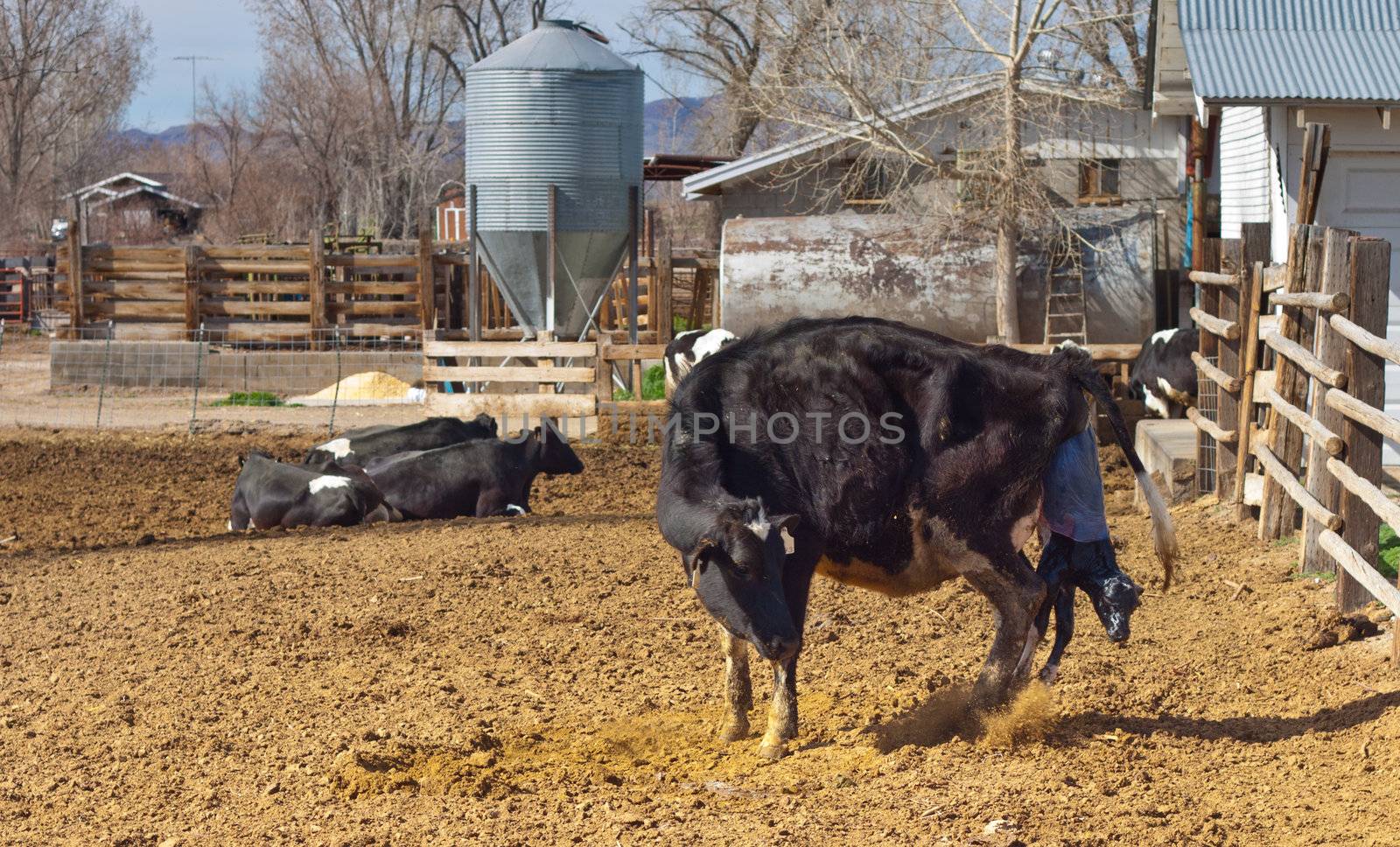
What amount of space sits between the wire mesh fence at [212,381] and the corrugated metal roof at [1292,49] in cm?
1074

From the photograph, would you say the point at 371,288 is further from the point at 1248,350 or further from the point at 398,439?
the point at 1248,350

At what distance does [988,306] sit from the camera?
18.6 meters

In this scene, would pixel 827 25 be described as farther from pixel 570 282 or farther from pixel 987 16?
pixel 570 282

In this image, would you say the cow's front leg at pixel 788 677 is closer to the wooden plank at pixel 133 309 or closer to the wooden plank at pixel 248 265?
the wooden plank at pixel 248 265

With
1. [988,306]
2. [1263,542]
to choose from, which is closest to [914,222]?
[988,306]

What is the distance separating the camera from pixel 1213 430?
10.1 m

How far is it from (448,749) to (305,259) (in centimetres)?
2244

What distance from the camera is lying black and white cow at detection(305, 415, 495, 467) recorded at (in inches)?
512

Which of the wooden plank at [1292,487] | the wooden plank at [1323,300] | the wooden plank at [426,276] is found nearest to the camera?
the wooden plank at [1292,487]

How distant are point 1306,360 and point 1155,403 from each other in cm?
815

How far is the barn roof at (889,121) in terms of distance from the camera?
19.9 m

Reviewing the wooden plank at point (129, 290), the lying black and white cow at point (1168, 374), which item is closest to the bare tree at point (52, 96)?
the wooden plank at point (129, 290)

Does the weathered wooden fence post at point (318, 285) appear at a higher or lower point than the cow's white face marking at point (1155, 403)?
higher

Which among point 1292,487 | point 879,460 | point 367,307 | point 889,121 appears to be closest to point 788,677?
point 879,460
